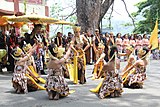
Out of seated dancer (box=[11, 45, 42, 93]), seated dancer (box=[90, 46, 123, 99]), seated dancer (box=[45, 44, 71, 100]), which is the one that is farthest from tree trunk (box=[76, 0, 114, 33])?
seated dancer (box=[45, 44, 71, 100])

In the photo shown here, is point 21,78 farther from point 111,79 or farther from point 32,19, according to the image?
point 32,19

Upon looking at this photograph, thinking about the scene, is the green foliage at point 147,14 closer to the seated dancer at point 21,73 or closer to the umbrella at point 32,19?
the umbrella at point 32,19

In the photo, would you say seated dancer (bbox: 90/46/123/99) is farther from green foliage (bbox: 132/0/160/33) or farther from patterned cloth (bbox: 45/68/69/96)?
green foliage (bbox: 132/0/160/33)

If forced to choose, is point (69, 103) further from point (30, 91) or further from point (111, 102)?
point (30, 91)

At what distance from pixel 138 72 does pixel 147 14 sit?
1839 cm

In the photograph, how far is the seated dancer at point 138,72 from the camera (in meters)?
9.86

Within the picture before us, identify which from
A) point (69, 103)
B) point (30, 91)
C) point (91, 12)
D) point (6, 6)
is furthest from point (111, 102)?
point (6, 6)

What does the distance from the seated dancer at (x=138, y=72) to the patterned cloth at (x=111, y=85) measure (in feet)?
3.94

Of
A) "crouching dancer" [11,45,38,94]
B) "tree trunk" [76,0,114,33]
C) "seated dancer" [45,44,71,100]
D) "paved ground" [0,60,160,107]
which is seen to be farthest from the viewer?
"tree trunk" [76,0,114,33]

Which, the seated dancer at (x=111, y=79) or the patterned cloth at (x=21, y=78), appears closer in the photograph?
the seated dancer at (x=111, y=79)

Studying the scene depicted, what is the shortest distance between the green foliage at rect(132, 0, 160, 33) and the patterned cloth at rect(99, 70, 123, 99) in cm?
1843

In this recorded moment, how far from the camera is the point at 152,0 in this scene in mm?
27594

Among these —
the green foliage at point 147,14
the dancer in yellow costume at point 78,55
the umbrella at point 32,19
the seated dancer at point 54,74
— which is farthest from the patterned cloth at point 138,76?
the green foliage at point 147,14

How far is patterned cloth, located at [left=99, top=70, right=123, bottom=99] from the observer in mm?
8773
